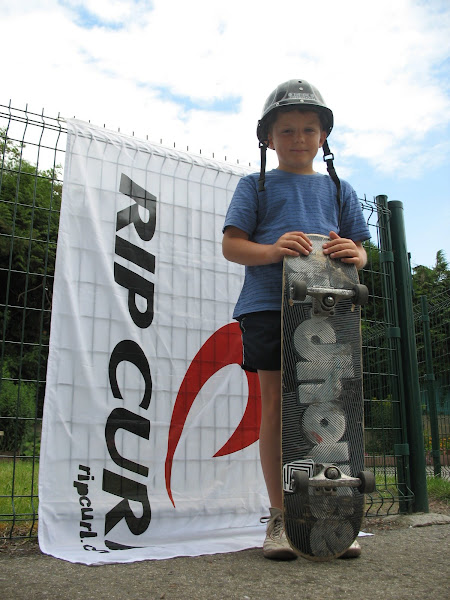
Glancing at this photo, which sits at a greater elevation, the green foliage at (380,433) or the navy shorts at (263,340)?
the navy shorts at (263,340)

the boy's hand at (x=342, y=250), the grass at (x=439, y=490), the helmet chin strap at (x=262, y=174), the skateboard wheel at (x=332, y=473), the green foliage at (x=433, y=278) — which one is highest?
the green foliage at (x=433, y=278)

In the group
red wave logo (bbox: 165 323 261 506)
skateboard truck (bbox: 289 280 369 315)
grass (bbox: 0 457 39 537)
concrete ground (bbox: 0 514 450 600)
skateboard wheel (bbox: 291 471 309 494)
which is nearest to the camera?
concrete ground (bbox: 0 514 450 600)

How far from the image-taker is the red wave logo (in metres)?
2.82

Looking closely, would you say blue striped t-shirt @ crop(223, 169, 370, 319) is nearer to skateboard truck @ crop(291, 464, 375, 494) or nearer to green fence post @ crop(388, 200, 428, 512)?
skateboard truck @ crop(291, 464, 375, 494)

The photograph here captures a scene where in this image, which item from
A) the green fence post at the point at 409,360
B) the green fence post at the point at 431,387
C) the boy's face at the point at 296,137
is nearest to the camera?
the boy's face at the point at 296,137

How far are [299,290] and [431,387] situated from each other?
4.18m

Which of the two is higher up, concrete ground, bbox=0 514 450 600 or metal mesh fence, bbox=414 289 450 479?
metal mesh fence, bbox=414 289 450 479

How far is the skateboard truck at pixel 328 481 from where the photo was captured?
6.04 feet

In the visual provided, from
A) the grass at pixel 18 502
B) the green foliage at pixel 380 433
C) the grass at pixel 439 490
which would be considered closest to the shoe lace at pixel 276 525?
the grass at pixel 18 502

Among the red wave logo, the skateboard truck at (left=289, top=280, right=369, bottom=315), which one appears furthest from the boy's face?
the red wave logo

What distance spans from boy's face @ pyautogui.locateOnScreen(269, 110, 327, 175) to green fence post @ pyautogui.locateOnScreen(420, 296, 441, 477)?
383 centimetres

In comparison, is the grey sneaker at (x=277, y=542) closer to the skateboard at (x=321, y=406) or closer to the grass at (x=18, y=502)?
the skateboard at (x=321, y=406)

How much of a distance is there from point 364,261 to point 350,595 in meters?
1.24

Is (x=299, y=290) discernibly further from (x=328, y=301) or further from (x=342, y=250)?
(x=342, y=250)
